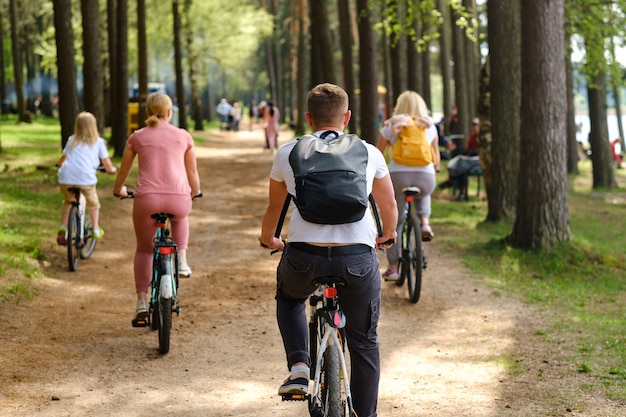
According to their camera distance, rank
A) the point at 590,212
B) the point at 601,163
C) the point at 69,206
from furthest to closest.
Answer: the point at 601,163 → the point at 590,212 → the point at 69,206

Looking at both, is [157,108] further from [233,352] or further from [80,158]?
[80,158]

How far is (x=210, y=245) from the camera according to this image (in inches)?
546

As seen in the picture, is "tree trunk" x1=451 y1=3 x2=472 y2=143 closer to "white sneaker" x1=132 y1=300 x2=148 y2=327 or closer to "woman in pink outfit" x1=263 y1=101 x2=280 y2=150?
"woman in pink outfit" x1=263 y1=101 x2=280 y2=150

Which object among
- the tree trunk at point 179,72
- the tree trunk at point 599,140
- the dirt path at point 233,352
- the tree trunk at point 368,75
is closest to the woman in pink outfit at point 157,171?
the dirt path at point 233,352

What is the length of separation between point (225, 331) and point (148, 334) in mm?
706

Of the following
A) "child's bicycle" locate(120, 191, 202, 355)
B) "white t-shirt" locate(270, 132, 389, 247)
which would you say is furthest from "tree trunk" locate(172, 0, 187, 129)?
"white t-shirt" locate(270, 132, 389, 247)

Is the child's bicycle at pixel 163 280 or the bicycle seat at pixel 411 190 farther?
the bicycle seat at pixel 411 190

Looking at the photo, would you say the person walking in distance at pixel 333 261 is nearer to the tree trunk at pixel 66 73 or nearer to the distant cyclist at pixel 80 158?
the distant cyclist at pixel 80 158

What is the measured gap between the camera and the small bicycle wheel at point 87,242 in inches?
467

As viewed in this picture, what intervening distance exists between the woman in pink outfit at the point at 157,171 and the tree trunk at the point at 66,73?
10548 millimetres

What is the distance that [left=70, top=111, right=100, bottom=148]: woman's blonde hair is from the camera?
36.5ft

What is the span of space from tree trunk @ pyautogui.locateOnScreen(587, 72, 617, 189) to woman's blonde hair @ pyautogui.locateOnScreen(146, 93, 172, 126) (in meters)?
20.7

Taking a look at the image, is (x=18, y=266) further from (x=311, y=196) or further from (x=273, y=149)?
(x=273, y=149)

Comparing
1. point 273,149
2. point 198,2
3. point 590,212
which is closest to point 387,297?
point 590,212
